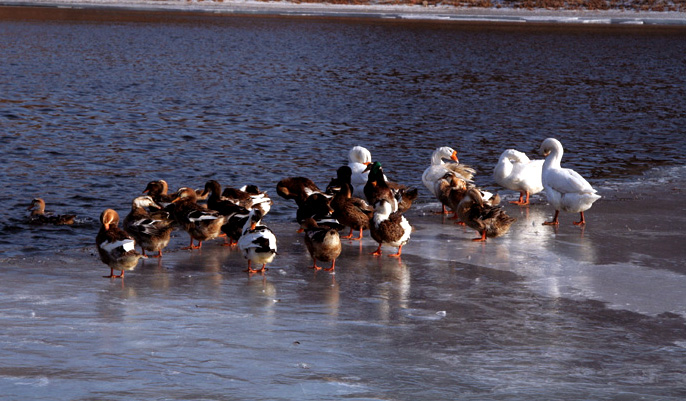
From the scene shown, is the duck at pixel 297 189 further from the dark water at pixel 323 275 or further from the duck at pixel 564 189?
the duck at pixel 564 189

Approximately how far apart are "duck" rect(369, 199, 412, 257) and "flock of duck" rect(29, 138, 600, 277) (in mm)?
10

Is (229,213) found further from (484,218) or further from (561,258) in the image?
(561,258)

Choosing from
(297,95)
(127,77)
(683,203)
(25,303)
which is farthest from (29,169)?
(127,77)

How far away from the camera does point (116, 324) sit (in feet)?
22.0

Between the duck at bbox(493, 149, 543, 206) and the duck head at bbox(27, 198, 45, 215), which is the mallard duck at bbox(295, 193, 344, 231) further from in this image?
the duck head at bbox(27, 198, 45, 215)

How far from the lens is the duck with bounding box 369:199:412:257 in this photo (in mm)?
8914

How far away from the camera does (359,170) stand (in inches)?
475

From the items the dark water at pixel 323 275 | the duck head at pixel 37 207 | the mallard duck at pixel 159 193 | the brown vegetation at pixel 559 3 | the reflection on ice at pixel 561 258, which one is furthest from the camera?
the brown vegetation at pixel 559 3

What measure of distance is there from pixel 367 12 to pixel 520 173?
56.0 metres

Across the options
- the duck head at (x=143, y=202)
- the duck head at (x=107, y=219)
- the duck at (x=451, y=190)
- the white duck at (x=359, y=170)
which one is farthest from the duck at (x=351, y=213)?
the duck head at (x=107, y=219)

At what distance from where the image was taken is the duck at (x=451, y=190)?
10.7 m

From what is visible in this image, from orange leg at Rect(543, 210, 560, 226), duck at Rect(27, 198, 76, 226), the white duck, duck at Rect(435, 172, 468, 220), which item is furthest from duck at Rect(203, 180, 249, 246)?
orange leg at Rect(543, 210, 560, 226)

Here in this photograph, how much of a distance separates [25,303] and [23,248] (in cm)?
295

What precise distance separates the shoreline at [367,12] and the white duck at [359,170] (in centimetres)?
5161
